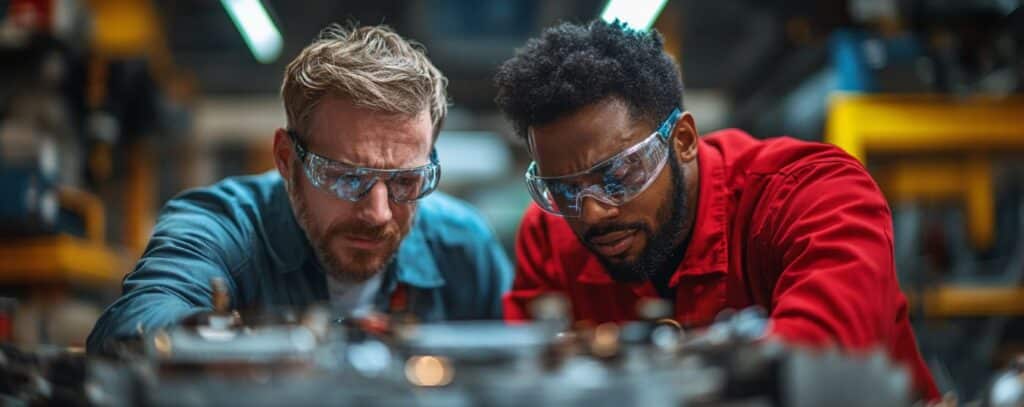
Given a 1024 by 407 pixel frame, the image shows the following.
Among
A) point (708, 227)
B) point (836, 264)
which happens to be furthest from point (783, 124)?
point (836, 264)

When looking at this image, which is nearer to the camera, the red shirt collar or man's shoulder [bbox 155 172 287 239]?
the red shirt collar

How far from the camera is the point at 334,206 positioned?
188cm

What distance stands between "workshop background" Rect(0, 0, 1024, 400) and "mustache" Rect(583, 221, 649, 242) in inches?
24.5

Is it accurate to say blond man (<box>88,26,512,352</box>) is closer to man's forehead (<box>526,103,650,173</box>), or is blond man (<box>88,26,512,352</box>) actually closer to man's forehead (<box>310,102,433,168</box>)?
man's forehead (<box>310,102,433,168</box>)

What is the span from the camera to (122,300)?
1508 millimetres

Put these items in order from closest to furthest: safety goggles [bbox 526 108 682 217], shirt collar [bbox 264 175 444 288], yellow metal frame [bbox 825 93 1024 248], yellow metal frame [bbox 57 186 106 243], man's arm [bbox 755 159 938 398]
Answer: man's arm [bbox 755 159 938 398] → safety goggles [bbox 526 108 682 217] → shirt collar [bbox 264 175 444 288] → yellow metal frame [bbox 825 93 1024 248] → yellow metal frame [bbox 57 186 106 243]

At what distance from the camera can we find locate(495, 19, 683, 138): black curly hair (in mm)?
1751

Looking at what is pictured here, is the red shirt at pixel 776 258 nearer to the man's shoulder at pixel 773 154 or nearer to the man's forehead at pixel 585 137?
the man's shoulder at pixel 773 154

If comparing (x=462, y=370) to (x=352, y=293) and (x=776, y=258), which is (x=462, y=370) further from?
(x=352, y=293)

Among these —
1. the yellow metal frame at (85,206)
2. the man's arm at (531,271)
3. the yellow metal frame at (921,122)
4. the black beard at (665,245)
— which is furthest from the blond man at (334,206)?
the yellow metal frame at (85,206)

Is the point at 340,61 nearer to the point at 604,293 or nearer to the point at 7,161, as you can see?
the point at 604,293

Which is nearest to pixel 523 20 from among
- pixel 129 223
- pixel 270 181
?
pixel 129 223

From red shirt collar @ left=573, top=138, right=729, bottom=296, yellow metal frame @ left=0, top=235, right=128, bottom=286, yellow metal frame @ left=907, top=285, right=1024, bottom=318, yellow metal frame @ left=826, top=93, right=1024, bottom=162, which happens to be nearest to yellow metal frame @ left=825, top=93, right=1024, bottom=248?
yellow metal frame @ left=826, top=93, right=1024, bottom=162

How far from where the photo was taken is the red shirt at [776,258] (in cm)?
124
